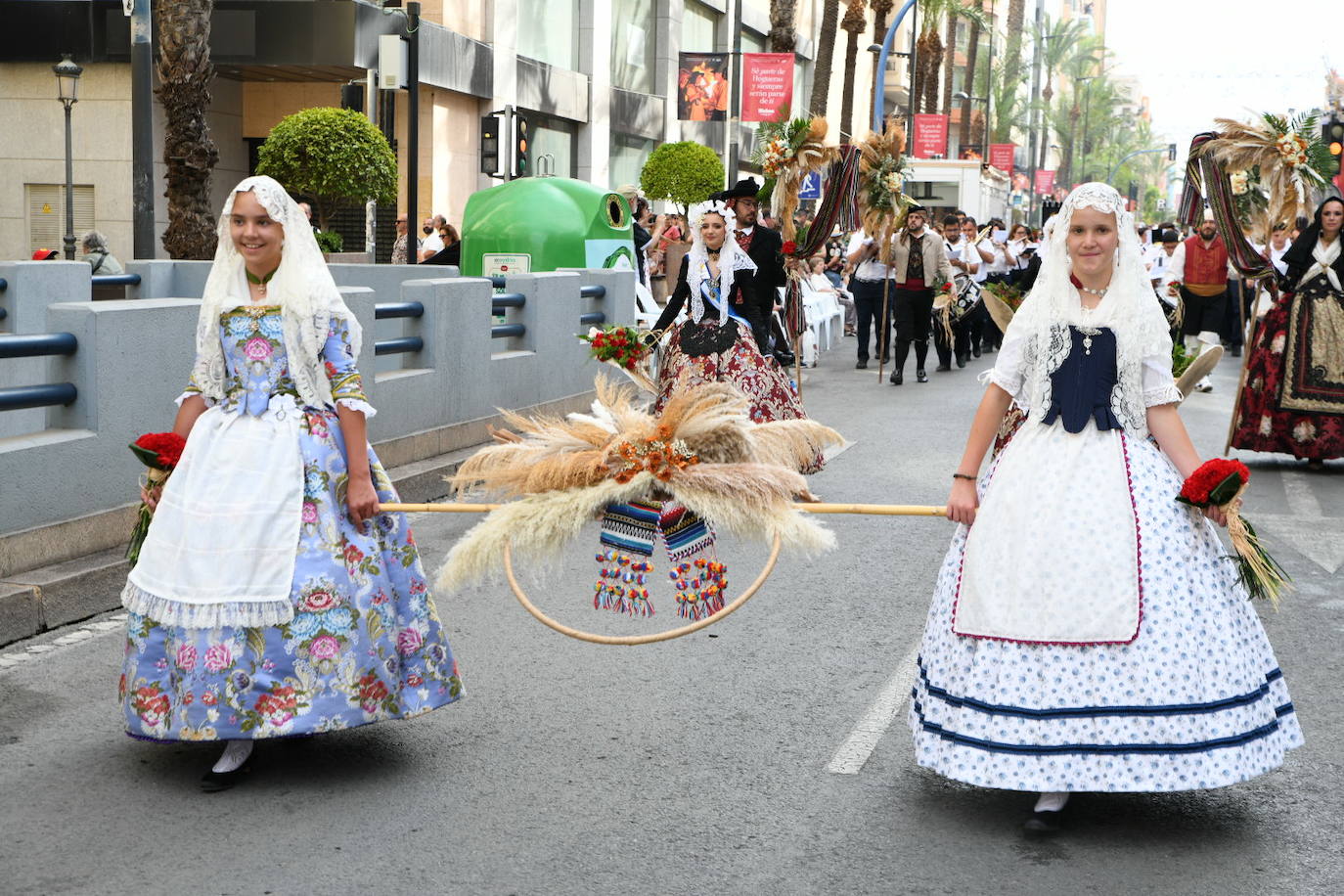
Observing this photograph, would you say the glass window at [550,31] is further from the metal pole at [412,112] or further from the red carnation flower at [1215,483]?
the red carnation flower at [1215,483]

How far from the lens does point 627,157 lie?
4097 cm

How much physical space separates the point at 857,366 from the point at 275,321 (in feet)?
57.5

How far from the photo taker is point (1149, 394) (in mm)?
4965

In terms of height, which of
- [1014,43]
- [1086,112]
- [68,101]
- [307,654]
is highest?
[1014,43]

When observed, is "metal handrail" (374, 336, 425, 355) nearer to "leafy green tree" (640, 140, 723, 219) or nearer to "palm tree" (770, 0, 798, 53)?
"leafy green tree" (640, 140, 723, 219)

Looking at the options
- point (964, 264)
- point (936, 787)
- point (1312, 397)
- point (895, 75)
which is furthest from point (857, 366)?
point (895, 75)

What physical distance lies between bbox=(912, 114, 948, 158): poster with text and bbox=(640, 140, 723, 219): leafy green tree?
2042 centimetres

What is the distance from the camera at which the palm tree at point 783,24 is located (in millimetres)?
35469

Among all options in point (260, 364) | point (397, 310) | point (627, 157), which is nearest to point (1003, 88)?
point (627, 157)

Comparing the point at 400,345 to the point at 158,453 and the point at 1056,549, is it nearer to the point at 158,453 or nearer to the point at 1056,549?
the point at 158,453

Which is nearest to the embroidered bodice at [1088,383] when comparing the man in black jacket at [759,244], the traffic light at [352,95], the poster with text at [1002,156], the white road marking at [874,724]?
the white road marking at [874,724]

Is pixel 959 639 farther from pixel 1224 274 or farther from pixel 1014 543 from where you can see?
pixel 1224 274

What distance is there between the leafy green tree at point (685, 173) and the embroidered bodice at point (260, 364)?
88.6ft

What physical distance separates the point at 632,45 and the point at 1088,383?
3750 centimetres
